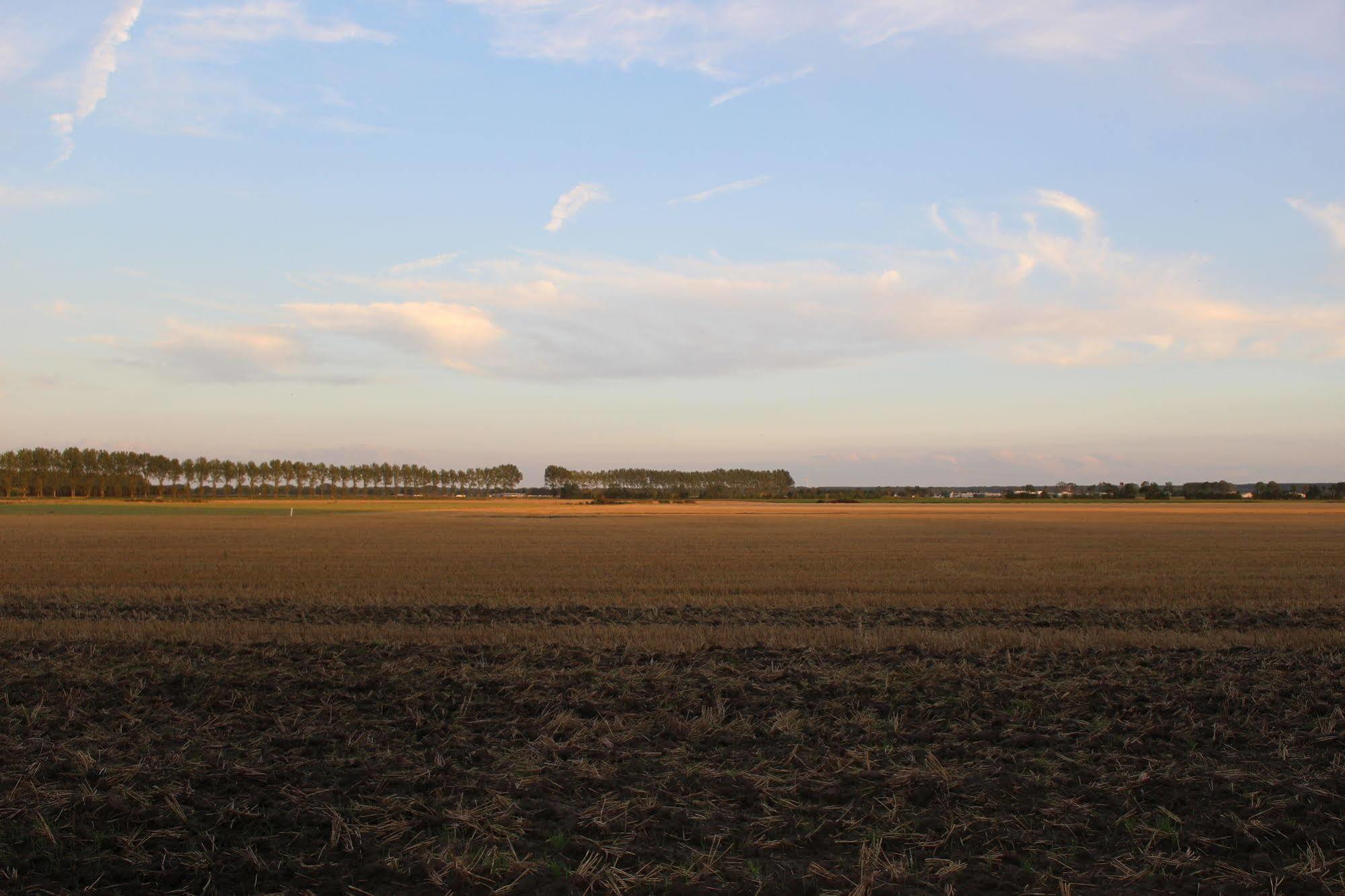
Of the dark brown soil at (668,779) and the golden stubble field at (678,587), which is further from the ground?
the dark brown soil at (668,779)

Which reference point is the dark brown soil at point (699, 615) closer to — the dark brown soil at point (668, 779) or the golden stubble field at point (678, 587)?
the golden stubble field at point (678, 587)

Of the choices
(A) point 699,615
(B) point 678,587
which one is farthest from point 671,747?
(B) point 678,587

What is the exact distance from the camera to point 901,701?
1053 cm

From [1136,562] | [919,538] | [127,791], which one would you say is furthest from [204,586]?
[919,538]

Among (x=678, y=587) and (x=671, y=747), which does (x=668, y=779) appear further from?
(x=678, y=587)

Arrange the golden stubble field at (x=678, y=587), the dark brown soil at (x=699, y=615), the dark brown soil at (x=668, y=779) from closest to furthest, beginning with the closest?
1. the dark brown soil at (x=668, y=779)
2. the golden stubble field at (x=678, y=587)
3. the dark brown soil at (x=699, y=615)

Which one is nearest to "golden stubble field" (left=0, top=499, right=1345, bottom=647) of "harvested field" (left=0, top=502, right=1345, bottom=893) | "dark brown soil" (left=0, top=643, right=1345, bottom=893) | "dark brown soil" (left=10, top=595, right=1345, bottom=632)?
"dark brown soil" (left=10, top=595, right=1345, bottom=632)

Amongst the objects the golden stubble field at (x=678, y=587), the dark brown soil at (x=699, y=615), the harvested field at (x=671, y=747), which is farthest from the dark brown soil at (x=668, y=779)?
the dark brown soil at (x=699, y=615)

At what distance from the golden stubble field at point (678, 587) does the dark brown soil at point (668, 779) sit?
12.9 ft

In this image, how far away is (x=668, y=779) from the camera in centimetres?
796

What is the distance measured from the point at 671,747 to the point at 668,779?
3.12 feet

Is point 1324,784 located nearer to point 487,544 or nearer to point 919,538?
point 487,544

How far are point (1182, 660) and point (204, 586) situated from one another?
890 inches

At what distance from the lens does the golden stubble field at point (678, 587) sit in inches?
654
